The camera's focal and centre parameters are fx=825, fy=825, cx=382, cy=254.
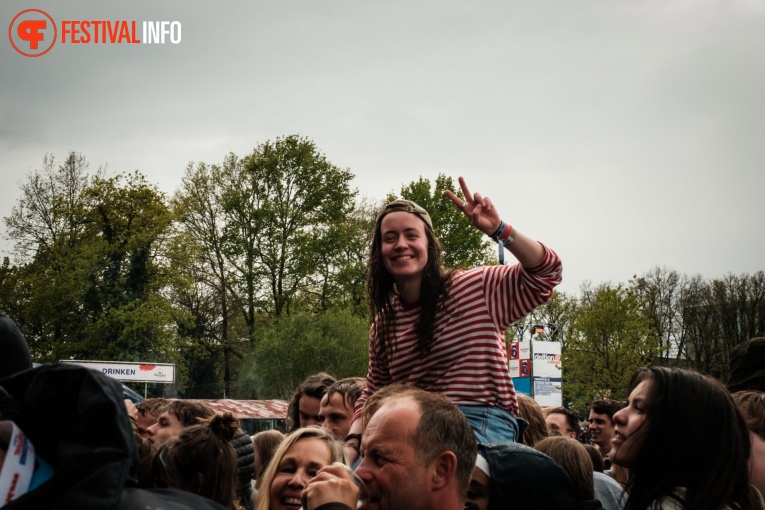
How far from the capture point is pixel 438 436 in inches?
100

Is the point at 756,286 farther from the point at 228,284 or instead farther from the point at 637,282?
the point at 228,284

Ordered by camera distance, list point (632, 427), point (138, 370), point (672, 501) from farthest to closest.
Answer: point (138, 370) < point (632, 427) < point (672, 501)

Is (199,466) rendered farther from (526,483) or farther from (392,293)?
(526,483)

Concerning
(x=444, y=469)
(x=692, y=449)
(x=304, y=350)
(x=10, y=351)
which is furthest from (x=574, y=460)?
(x=304, y=350)

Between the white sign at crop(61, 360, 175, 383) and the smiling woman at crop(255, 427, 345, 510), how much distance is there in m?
30.6

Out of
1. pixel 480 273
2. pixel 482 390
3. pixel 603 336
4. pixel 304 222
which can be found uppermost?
pixel 304 222

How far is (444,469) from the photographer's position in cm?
254

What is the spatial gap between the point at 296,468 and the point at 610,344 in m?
34.4

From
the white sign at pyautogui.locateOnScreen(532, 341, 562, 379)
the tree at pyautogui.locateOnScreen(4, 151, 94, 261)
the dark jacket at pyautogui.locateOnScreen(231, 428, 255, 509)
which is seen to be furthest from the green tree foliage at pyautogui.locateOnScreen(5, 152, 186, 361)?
the dark jacket at pyautogui.locateOnScreen(231, 428, 255, 509)

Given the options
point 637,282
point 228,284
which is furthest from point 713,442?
point 637,282

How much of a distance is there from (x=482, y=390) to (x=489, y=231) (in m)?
0.65

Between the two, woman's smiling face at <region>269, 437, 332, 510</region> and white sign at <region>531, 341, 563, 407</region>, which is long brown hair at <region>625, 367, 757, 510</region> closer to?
woman's smiling face at <region>269, 437, 332, 510</region>

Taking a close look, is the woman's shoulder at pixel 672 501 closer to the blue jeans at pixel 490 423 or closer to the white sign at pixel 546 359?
the blue jeans at pixel 490 423

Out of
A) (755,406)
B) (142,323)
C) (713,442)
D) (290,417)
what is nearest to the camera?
(713,442)
